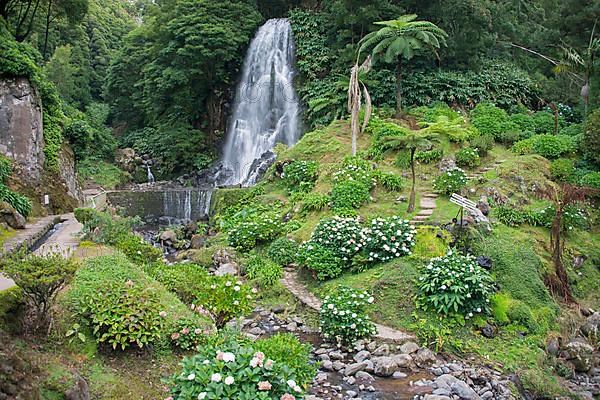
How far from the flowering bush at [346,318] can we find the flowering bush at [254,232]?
4.27 metres

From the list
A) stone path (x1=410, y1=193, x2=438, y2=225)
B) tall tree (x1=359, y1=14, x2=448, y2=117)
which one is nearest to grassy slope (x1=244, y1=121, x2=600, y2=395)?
stone path (x1=410, y1=193, x2=438, y2=225)

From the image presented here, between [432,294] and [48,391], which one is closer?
[48,391]

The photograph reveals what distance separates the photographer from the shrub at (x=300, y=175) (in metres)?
15.0

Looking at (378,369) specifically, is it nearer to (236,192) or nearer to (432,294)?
(432,294)

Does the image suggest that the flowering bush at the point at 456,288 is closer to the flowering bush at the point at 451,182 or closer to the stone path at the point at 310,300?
the stone path at the point at 310,300

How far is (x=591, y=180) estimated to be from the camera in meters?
13.2

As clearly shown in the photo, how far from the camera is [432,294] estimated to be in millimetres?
8938

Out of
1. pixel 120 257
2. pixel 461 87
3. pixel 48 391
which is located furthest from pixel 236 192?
A: pixel 48 391

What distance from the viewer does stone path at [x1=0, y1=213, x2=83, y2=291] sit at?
9.95 metres

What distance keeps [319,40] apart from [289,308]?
57.2ft

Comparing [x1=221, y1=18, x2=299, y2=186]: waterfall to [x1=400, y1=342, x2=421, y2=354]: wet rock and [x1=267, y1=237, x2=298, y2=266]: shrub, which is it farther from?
[x1=400, y1=342, x2=421, y2=354]: wet rock

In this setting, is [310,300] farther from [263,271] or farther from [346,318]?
[346,318]

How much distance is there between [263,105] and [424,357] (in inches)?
729

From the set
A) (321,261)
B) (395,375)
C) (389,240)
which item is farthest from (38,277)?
(389,240)
